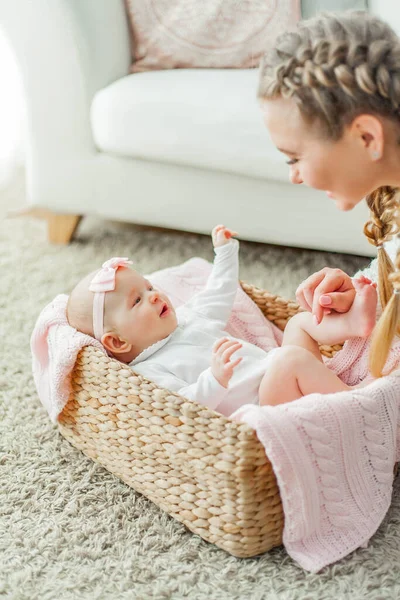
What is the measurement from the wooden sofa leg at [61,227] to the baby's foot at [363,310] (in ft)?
3.67

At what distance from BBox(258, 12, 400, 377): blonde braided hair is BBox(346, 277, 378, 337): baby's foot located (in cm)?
40

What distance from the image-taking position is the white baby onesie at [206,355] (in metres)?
1.34

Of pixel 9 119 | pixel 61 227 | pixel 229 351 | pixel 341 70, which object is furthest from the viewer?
pixel 9 119

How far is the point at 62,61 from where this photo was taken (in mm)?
1996

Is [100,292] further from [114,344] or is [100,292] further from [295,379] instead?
[295,379]

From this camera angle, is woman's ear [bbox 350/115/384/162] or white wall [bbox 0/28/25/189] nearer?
woman's ear [bbox 350/115/384/162]

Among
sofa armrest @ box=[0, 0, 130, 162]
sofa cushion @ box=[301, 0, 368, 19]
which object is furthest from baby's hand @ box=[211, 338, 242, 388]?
sofa cushion @ box=[301, 0, 368, 19]

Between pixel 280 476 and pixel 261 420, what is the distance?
0.28 ft

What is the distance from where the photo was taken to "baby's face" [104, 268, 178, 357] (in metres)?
1.43

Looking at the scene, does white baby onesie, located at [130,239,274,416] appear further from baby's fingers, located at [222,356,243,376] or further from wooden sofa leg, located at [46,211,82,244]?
wooden sofa leg, located at [46,211,82,244]

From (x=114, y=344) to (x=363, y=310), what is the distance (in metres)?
0.47

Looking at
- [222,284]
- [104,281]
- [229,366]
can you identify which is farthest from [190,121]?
[229,366]

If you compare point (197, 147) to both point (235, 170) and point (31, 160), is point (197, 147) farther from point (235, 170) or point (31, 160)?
point (31, 160)

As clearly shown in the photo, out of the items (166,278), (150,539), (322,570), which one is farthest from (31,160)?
(322,570)
